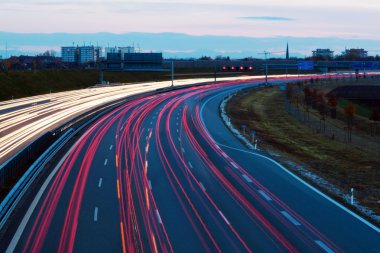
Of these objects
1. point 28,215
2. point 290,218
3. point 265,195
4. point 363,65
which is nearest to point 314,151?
point 265,195

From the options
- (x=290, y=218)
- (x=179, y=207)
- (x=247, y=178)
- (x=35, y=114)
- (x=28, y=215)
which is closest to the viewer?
(x=28, y=215)

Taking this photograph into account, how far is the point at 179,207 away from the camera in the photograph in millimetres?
26781

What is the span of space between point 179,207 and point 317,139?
114 ft

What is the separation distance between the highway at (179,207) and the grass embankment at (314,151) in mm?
3313

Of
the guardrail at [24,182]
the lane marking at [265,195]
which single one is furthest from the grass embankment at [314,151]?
the guardrail at [24,182]

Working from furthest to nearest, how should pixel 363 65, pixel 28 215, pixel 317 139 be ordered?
1. pixel 363 65
2. pixel 317 139
3. pixel 28 215

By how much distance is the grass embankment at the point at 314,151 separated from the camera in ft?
111

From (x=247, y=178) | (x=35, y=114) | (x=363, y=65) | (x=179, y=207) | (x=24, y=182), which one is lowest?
(x=179, y=207)

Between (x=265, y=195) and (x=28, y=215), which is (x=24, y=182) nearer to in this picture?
(x=28, y=215)

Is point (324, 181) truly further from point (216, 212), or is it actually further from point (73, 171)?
point (73, 171)

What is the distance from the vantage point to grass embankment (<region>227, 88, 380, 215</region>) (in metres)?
34.0

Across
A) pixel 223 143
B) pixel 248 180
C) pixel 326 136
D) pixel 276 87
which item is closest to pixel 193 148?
pixel 223 143

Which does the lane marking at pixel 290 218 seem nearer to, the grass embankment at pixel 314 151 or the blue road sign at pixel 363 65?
the grass embankment at pixel 314 151

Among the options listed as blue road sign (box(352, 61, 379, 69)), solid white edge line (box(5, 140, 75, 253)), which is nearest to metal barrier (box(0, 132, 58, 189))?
solid white edge line (box(5, 140, 75, 253))
